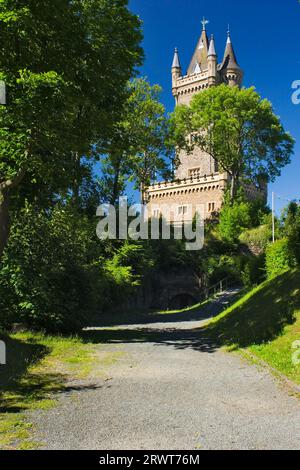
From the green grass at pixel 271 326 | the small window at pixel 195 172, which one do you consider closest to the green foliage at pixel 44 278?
the green grass at pixel 271 326

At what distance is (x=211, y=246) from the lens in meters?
44.4

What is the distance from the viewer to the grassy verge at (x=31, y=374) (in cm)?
612

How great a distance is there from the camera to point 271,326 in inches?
543

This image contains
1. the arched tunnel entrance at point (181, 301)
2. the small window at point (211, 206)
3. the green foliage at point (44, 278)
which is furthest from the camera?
the small window at point (211, 206)

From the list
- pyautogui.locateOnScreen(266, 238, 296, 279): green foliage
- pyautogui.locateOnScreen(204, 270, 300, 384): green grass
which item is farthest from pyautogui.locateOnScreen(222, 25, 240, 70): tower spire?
pyautogui.locateOnScreen(204, 270, 300, 384): green grass

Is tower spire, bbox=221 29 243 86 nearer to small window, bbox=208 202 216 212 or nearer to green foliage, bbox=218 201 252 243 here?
small window, bbox=208 202 216 212

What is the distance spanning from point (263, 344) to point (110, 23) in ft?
37.1

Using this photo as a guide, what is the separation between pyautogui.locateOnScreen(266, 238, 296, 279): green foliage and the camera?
22391mm

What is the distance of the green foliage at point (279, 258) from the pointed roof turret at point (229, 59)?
49.3m

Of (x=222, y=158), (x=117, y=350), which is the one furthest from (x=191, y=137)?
(x=117, y=350)

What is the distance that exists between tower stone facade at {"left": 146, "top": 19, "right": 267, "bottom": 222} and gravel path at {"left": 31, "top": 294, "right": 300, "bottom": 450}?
42.9 meters

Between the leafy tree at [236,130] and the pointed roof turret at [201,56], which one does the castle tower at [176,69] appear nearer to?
the pointed roof turret at [201,56]

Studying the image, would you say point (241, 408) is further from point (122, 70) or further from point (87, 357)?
point (122, 70)
